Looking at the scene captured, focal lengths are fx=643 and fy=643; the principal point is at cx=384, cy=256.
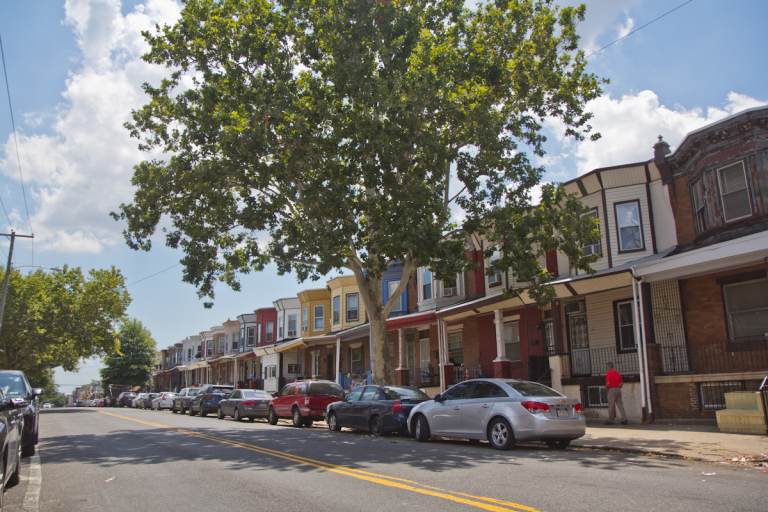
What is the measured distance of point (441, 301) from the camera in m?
28.8

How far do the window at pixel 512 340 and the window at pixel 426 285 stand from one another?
509 cm

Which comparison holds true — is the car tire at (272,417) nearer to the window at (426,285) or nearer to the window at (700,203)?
the window at (426,285)

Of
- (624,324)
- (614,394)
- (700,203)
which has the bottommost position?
(614,394)

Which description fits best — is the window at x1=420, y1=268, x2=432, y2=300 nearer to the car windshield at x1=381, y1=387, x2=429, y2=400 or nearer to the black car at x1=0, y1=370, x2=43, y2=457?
the car windshield at x1=381, y1=387, x2=429, y2=400

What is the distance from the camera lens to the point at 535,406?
12.3 m

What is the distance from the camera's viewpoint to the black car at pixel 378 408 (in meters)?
16.6

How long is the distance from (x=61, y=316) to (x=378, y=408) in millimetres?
34600

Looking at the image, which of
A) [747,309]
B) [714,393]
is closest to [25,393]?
[714,393]

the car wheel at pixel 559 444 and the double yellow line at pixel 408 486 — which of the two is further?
the car wheel at pixel 559 444

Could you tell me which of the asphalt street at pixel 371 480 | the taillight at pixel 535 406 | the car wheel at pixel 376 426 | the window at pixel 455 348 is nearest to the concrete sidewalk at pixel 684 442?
the asphalt street at pixel 371 480

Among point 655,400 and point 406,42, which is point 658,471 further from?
point 406,42

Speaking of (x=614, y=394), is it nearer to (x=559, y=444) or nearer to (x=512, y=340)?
(x=559, y=444)

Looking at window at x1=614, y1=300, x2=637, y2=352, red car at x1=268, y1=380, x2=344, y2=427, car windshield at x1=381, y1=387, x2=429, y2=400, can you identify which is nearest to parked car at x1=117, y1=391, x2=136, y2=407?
red car at x1=268, y1=380, x2=344, y2=427

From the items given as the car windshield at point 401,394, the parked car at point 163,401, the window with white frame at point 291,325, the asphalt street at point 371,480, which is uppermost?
the window with white frame at point 291,325
